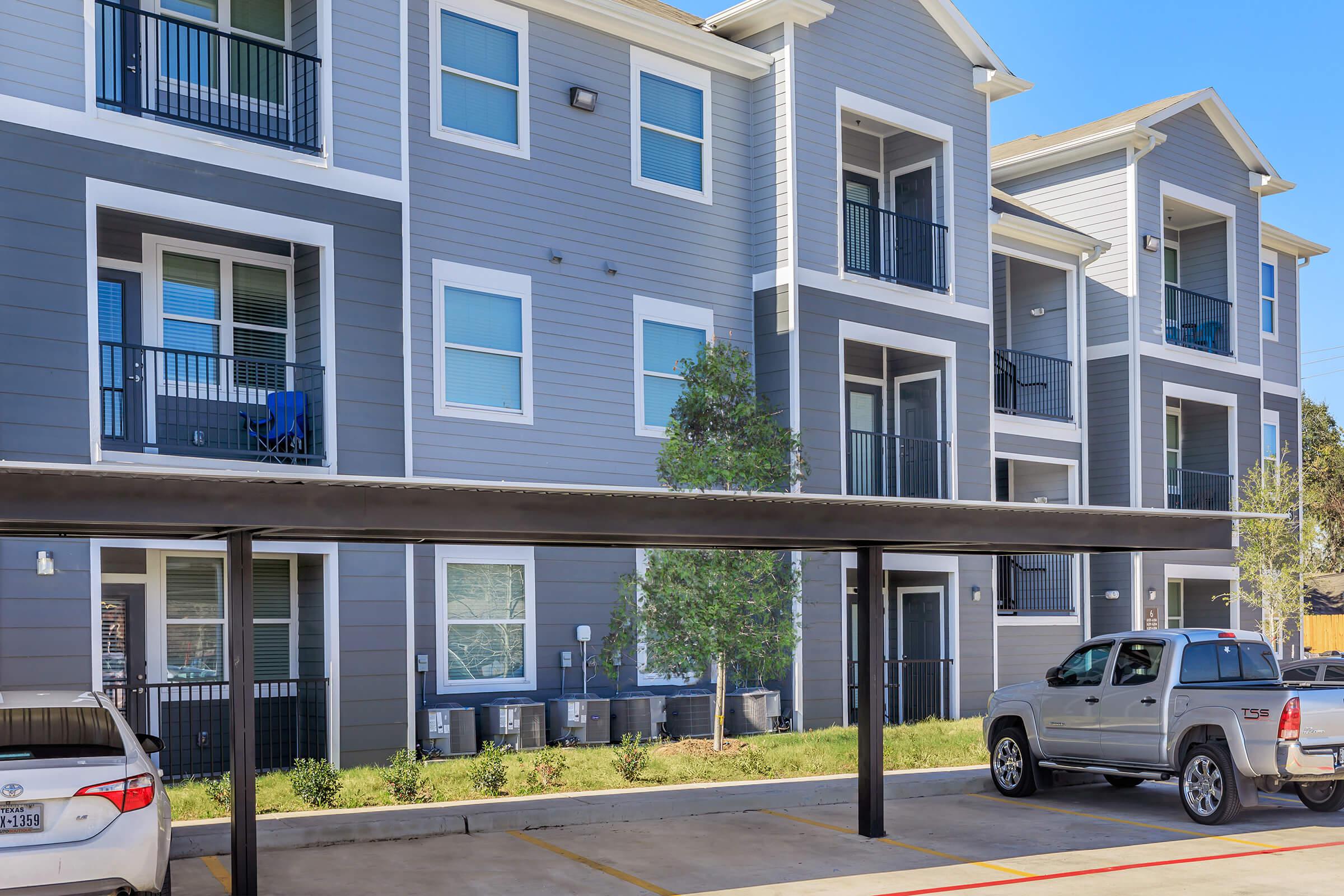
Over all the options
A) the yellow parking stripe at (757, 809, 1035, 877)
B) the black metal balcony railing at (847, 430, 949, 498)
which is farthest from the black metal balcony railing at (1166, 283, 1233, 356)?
the yellow parking stripe at (757, 809, 1035, 877)

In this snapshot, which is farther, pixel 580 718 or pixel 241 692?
pixel 580 718

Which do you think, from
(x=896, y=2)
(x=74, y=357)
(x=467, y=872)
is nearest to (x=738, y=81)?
(x=896, y=2)

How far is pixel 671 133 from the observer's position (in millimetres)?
19266

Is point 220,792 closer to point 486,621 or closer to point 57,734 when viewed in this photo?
point 57,734

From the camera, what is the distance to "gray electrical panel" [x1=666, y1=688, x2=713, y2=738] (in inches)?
709

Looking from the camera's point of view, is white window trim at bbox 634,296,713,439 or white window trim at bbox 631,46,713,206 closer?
white window trim at bbox 634,296,713,439

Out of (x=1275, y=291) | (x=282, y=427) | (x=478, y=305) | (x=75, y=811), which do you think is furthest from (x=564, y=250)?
(x=1275, y=291)

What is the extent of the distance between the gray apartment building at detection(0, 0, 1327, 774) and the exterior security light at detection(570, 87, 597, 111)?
0.04 meters

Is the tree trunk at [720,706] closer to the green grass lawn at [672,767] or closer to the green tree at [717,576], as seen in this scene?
the green tree at [717,576]

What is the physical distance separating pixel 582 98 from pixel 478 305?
3275 mm

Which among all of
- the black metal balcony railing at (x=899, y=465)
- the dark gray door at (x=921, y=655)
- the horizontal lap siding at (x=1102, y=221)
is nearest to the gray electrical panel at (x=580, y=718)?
the dark gray door at (x=921, y=655)

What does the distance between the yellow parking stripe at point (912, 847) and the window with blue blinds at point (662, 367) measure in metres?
7.20

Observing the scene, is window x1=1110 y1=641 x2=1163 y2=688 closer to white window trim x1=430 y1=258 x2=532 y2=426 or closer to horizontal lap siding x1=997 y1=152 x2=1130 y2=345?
white window trim x1=430 y1=258 x2=532 y2=426

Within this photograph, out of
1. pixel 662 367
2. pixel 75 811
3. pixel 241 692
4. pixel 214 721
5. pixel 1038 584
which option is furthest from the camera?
pixel 1038 584
